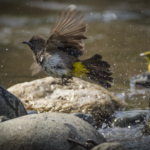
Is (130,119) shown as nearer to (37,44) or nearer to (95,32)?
(37,44)

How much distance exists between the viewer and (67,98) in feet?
16.7

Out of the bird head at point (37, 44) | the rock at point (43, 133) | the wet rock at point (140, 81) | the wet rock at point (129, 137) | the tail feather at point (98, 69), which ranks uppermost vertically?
the bird head at point (37, 44)

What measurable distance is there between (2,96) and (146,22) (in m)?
10.9

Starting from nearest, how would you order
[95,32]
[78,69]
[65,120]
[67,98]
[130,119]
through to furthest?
[65,120], [78,69], [130,119], [67,98], [95,32]

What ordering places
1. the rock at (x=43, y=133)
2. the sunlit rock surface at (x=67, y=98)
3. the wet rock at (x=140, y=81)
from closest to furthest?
the rock at (x=43, y=133) < the sunlit rock surface at (x=67, y=98) < the wet rock at (x=140, y=81)

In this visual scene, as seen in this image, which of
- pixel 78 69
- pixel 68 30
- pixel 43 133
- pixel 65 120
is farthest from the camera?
pixel 78 69

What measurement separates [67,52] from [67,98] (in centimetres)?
122

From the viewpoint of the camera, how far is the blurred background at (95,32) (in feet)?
25.8

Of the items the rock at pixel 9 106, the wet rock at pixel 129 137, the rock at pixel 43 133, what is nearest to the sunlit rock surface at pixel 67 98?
the wet rock at pixel 129 137

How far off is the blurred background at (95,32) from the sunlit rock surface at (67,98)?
1.22 meters

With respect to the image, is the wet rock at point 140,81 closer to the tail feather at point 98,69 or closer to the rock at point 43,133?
the tail feather at point 98,69

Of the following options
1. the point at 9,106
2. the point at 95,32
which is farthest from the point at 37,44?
the point at 95,32

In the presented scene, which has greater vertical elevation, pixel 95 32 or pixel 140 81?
pixel 95 32

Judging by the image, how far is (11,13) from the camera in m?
13.2
